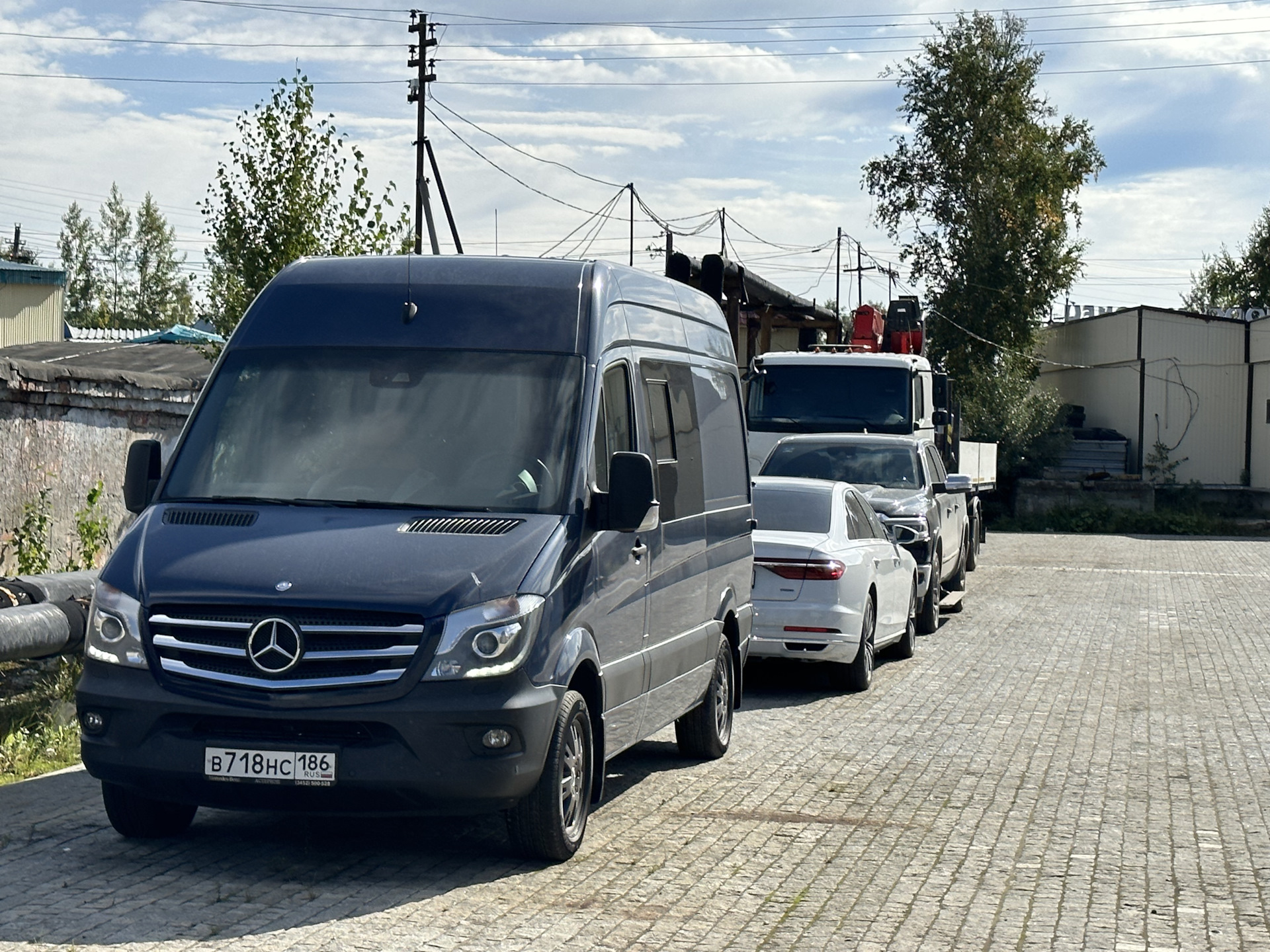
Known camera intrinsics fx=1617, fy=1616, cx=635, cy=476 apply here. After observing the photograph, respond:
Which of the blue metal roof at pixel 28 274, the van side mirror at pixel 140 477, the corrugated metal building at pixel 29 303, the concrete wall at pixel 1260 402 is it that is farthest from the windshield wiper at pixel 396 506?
the concrete wall at pixel 1260 402

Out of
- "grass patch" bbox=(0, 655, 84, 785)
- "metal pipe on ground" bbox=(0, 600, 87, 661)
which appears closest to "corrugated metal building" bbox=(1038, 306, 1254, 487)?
"grass patch" bbox=(0, 655, 84, 785)

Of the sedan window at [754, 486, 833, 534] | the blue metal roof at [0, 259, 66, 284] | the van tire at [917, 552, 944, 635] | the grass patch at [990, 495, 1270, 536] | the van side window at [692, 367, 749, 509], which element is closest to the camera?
the van side window at [692, 367, 749, 509]

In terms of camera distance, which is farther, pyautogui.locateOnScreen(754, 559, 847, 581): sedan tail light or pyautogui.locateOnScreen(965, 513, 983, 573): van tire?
pyautogui.locateOnScreen(965, 513, 983, 573): van tire

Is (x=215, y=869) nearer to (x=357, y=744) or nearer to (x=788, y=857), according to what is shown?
(x=357, y=744)

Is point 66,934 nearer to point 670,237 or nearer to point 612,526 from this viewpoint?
point 612,526

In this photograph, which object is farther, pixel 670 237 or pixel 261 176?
pixel 670 237

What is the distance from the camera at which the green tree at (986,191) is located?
53.4m

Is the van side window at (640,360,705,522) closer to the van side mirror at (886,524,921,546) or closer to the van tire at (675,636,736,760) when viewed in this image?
the van tire at (675,636,736,760)

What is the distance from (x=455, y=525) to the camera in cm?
639

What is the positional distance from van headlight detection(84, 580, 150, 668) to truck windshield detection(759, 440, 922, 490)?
11655 millimetres

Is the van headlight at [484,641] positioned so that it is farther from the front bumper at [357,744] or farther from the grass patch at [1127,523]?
the grass patch at [1127,523]

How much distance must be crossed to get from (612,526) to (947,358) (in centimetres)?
4834

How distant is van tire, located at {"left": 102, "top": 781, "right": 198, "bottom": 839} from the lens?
6.54 meters

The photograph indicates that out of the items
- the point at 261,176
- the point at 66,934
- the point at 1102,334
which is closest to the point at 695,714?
the point at 66,934
